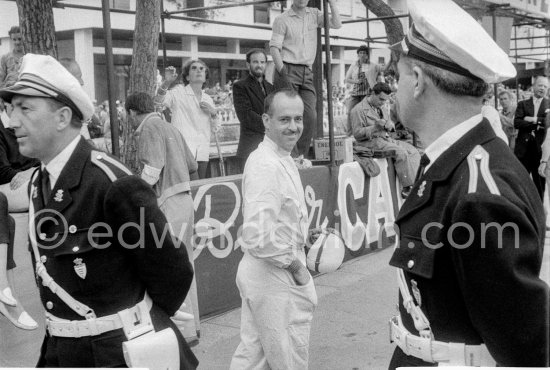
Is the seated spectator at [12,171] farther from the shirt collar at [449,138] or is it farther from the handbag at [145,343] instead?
the shirt collar at [449,138]

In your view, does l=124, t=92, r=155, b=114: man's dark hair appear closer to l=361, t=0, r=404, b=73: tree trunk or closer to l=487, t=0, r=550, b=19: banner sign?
l=487, t=0, r=550, b=19: banner sign

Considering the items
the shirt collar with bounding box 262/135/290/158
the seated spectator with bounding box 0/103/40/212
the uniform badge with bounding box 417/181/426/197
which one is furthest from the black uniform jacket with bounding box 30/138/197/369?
the seated spectator with bounding box 0/103/40/212

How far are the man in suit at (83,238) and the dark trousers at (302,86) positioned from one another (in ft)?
17.4

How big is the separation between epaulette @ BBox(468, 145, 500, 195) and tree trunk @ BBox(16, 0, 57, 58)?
13.9 feet

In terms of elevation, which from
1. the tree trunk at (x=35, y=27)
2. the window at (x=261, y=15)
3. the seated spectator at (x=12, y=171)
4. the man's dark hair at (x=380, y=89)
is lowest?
the seated spectator at (x=12, y=171)

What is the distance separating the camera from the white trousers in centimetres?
386

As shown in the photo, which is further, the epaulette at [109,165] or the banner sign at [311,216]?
the banner sign at [311,216]

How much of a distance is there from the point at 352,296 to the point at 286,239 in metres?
3.00

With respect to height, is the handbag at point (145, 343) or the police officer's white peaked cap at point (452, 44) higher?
the police officer's white peaked cap at point (452, 44)

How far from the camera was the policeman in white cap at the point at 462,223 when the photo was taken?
1.77m

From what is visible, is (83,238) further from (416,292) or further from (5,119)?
(5,119)

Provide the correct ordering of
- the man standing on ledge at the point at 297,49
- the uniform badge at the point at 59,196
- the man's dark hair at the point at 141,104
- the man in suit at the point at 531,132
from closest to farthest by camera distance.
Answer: the uniform badge at the point at 59,196 < the man's dark hair at the point at 141,104 < the man standing on ledge at the point at 297,49 < the man in suit at the point at 531,132

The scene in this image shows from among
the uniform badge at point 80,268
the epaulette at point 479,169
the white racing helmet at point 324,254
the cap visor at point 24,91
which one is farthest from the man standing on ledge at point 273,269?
the epaulette at point 479,169

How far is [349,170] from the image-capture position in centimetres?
826
